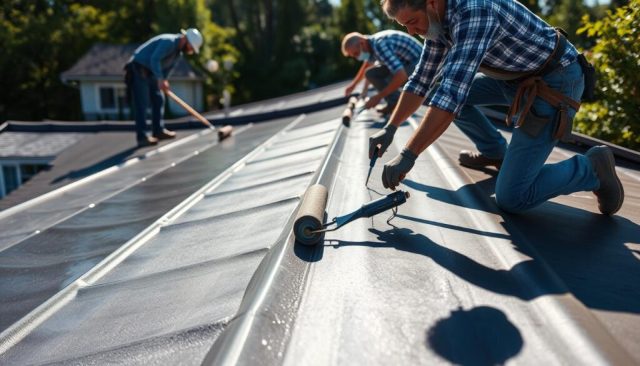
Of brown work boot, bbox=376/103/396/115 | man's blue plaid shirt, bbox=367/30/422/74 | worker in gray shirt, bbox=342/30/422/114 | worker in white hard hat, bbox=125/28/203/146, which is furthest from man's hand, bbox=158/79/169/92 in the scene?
brown work boot, bbox=376/103/396/115

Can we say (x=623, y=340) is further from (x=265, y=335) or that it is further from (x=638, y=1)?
(x=638, y=1)

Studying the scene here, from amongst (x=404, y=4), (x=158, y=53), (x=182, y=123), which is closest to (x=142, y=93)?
(x=158, y=53)

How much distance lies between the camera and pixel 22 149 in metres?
7.77

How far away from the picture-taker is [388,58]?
15.4 feet

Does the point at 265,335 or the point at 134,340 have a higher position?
the point at 265,335

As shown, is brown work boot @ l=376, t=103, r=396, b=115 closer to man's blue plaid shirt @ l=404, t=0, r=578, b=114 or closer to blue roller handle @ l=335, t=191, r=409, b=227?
man's blue plaid shirt @ l=404, t=0, r=578, b=114

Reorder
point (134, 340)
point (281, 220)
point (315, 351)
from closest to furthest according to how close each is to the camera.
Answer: point (315, 351) < point (134, 340) < point (281, 220)

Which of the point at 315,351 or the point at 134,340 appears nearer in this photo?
the point at 315,351

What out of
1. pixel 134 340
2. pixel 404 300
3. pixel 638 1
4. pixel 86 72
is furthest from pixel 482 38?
pixel 86 72

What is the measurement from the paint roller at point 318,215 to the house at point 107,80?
21646 millimetres

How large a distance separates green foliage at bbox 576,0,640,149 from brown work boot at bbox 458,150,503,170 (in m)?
2.01

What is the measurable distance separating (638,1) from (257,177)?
3159mm

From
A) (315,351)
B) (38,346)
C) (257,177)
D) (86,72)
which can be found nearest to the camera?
(315,351)

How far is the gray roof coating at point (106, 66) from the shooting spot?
858 inches
